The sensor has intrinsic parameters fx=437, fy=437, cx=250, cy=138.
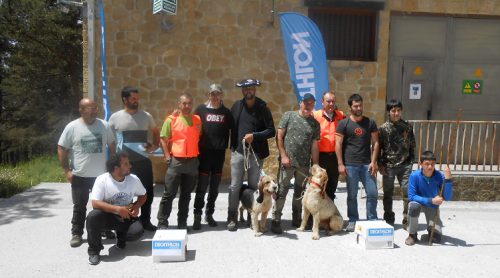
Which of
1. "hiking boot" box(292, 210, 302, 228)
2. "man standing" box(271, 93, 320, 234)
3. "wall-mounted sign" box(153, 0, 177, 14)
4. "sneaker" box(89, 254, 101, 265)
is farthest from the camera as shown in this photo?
"wall-mounted sign" box(153, 0, 177, 14)

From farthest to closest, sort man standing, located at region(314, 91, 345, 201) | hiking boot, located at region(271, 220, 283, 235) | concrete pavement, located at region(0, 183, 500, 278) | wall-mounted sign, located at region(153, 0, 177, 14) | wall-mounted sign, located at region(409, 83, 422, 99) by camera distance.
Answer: wall-mounted sign, located at region(409, 83, 422, 99), wall-mounted sign, located at region(153, 0, 177, 14), man standing, located at region(314, 91, 345, 201), hiking boot, located at region(271, 220, 283, 235), concrete pavement, located at region(0, 183, 500, 278)

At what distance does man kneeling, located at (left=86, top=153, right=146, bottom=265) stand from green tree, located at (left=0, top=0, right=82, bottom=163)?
17316 millimetres

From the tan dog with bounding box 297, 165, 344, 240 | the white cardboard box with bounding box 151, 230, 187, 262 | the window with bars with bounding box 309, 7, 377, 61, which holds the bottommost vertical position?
the white cardboard box with bounding box 151, 230, 187, 262

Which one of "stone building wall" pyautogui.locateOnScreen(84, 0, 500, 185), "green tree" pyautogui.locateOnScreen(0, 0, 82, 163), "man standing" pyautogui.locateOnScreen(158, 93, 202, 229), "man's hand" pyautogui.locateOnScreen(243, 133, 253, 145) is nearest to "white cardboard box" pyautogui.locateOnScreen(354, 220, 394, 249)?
"man's hand" pyautogui.locateOnScreen(243, 133, 253, 145)

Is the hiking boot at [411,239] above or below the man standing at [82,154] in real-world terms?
below

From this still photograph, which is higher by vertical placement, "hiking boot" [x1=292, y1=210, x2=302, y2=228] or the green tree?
the green tree

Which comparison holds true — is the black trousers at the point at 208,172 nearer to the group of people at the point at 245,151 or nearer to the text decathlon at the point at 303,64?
the group of people at the point at 245,151

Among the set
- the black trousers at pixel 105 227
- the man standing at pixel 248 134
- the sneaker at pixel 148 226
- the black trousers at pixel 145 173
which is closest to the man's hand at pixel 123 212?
the black trousers at pixel 105 227

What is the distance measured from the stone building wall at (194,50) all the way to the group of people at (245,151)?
2.96m

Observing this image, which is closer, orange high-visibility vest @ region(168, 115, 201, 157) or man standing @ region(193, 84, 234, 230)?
orange high-visibility vest @ region(168, 115, 201, 157)

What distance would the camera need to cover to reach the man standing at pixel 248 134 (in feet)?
17.9

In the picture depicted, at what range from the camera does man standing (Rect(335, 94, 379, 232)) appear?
217 inches

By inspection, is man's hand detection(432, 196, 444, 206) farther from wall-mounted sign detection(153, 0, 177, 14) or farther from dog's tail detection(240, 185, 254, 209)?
wall-mounted sign detection(153, 0, 177, 14)

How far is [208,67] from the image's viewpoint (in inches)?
339
